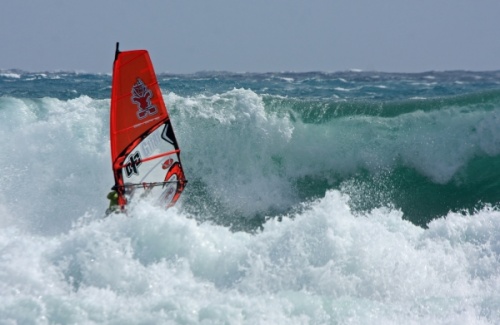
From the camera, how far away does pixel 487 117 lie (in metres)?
14.0

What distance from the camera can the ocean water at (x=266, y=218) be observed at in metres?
7.27

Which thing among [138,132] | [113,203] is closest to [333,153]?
[138,132]

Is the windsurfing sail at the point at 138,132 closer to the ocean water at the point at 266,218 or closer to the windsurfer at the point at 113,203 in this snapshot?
the windsurfer at the point at 113,203

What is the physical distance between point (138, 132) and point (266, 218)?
319cm

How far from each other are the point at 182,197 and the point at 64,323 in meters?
5.07

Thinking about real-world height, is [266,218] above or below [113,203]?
below

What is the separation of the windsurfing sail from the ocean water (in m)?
0.61

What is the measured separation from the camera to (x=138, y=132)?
966 cm

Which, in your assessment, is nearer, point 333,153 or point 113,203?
point 113,203

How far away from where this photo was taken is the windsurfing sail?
9461 mm

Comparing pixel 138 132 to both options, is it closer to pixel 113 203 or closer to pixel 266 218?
pixel 113 203

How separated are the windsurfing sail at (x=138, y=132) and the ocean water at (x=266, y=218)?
2.02 feet

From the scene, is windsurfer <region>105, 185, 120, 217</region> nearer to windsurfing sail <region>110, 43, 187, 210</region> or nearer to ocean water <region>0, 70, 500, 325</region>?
windsurfing sail <region>110, 43, 187, 210</region>

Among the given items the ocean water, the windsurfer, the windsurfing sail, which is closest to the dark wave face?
the ocean water
